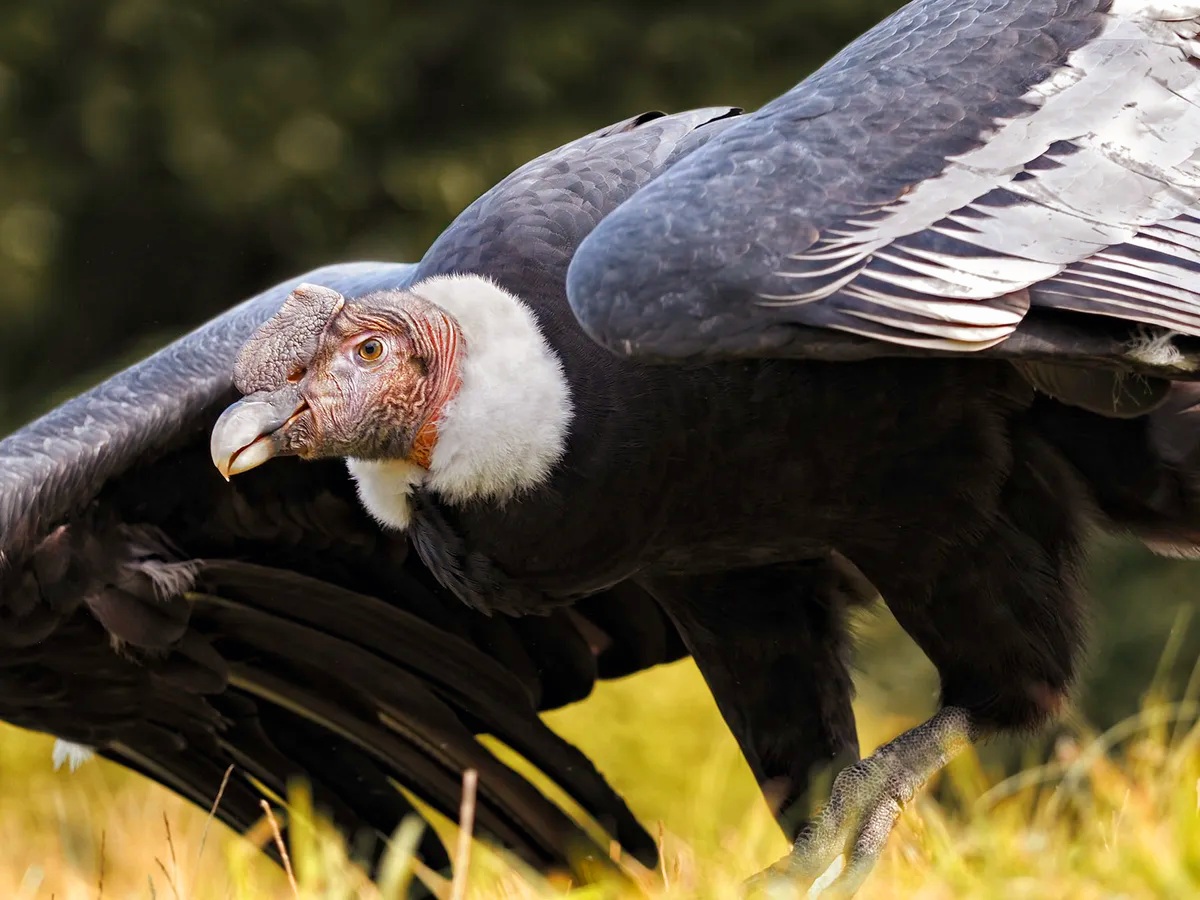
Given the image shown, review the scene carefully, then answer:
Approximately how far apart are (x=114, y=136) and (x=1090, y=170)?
17.9 feet

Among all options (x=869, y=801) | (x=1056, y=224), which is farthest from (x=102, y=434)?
(x=1056, y=224)

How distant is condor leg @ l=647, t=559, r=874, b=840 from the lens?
3.61 m

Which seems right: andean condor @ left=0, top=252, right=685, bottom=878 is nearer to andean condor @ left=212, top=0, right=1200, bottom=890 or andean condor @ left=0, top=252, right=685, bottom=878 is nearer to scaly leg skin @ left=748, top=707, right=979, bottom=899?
andean condor @ left=212, top=0, right=1200, bottom=890

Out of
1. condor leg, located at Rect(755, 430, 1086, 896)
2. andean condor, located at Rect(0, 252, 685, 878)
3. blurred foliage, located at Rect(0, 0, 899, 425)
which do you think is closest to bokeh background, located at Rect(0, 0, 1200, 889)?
blurred foliage, located at Rect(0, 0, 899, 425)

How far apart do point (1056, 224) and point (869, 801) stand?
1121mm

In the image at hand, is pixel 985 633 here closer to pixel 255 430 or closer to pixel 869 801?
pixel 869 801

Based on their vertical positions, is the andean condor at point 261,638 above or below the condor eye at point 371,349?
below

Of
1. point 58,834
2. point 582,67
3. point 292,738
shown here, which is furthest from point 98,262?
point 292,738

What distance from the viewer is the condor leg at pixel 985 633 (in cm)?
333

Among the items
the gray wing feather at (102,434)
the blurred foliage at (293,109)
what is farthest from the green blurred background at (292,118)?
the gray wing feather at (102,434)

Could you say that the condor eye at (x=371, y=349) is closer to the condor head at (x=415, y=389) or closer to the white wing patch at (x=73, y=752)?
the condor head at (x=415, y=389)

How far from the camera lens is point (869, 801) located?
11.0 feet

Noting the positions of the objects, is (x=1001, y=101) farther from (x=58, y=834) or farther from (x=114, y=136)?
(x=114, y=136)

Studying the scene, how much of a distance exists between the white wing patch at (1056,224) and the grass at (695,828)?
30.3 inches
